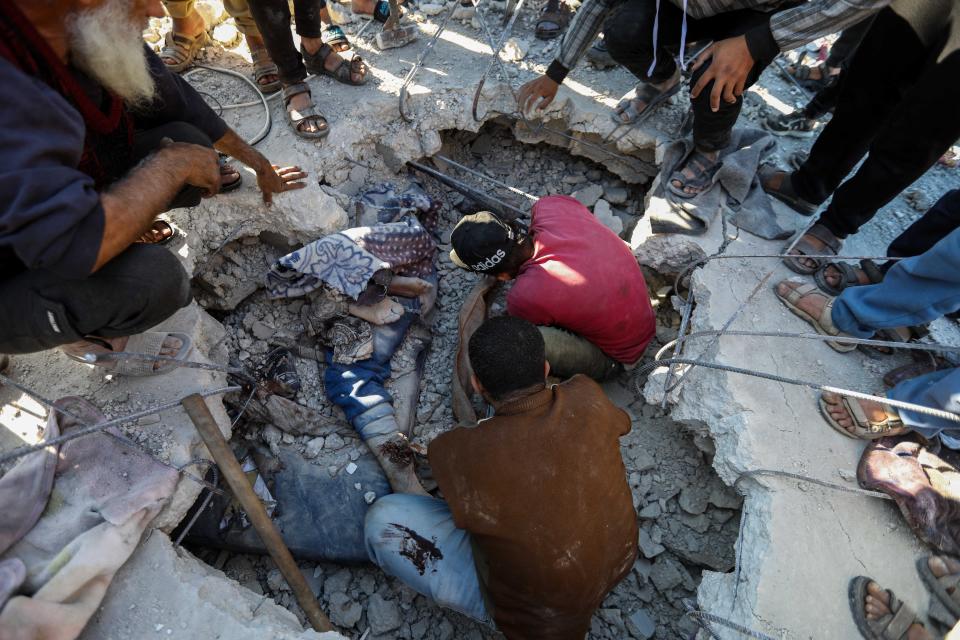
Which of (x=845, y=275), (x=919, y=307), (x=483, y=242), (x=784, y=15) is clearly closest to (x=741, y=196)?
(x=845, y=275)

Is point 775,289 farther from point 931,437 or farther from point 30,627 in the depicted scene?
point 30,627

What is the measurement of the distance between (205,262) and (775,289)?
3021 mm

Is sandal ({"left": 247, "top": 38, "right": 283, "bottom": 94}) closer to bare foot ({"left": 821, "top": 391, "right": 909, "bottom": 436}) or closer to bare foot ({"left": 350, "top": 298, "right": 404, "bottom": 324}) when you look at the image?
bare foot ({"left": 350, "top": 298, "right": 404, "bottom": 324})

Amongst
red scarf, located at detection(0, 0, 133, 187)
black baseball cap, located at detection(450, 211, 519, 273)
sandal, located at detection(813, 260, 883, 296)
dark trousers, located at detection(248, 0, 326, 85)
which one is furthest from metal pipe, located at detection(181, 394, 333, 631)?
sandal, located at detection(813, 260, 883, 296)

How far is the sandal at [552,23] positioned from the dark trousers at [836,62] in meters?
1.94

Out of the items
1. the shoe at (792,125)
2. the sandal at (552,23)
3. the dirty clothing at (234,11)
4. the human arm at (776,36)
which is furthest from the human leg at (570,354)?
the sandal at (552,23)

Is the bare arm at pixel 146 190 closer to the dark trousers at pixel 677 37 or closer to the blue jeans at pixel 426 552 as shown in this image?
the blue jeans at pixel 426 552

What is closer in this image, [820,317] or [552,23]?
[820,317]

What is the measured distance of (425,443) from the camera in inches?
117

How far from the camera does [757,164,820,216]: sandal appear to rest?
3119 mm

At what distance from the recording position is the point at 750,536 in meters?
2.15

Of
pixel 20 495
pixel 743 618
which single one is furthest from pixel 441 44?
pixel 743 618

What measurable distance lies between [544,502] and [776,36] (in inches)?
85.8

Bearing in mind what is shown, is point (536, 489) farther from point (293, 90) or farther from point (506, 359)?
point (293, 90)
